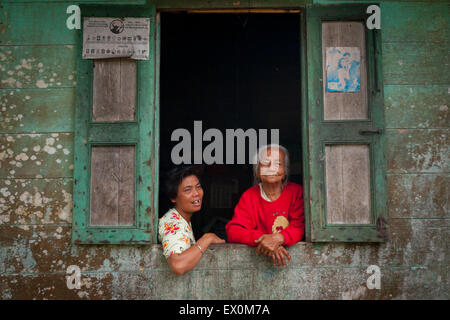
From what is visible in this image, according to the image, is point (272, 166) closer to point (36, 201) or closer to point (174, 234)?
point (174, 234)

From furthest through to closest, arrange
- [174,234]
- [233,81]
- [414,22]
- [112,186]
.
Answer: [233,81]
[414,22]
[112,186]
[174,234]

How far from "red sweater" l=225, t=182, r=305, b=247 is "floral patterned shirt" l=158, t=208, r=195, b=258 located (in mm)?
398

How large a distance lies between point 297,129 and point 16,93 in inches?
169

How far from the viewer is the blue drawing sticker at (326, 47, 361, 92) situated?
3045mm

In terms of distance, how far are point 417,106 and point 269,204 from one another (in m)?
1.46

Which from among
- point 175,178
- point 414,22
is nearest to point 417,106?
point 414,22

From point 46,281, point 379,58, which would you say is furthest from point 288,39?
point 46,281

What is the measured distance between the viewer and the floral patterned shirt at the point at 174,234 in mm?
2809

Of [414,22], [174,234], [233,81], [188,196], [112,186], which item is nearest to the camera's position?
[174,234]

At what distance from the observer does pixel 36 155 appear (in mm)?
3062

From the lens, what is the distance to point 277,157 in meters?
3.29

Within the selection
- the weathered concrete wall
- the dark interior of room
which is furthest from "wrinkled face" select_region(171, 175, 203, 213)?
the dark interior of room

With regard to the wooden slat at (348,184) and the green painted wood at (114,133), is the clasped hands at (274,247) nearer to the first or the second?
the wooden slat at (348,184)

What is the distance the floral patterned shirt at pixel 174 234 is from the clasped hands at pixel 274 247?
56cm
